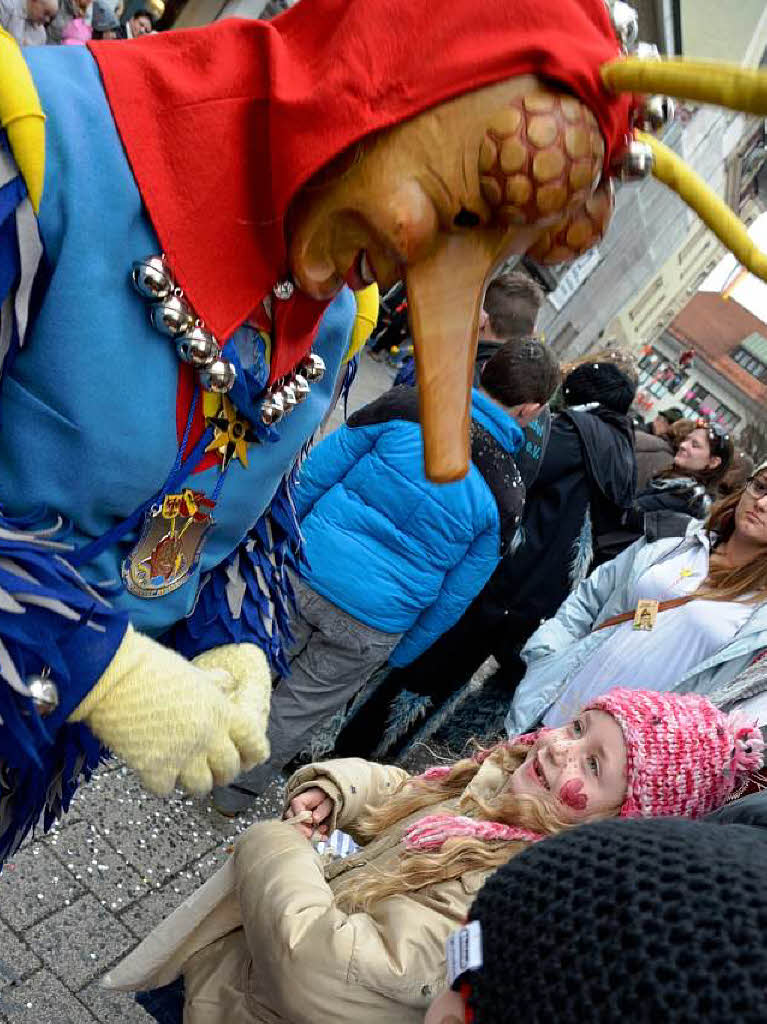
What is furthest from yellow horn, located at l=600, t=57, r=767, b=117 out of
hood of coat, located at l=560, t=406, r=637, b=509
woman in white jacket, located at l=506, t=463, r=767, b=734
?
hood of coat, located at l=560, t=406, r=637, b=509

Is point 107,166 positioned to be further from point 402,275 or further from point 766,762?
point 766,762

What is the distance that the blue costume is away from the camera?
979 millimetres

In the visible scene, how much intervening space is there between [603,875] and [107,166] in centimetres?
93

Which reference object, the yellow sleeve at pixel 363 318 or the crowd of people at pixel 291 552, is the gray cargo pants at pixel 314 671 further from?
the yellow sleeve at pixel 363 318

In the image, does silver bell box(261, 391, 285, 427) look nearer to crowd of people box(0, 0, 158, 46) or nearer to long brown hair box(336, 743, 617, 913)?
long brown hair box(336, 743, 617, 913)

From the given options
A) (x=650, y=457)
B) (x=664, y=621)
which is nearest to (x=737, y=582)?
(x=664, y=621)

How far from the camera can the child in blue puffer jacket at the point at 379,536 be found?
2609 millimetres

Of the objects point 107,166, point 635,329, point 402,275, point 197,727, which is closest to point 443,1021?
point 197,727

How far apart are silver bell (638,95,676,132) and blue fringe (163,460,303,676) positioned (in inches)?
31.0

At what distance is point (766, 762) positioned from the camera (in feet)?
5.09

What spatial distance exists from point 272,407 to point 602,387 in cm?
288

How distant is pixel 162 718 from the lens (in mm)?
1094

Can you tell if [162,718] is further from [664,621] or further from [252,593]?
[664,621]

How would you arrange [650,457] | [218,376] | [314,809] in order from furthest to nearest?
[650,457]
[314,809]
[218,376]
